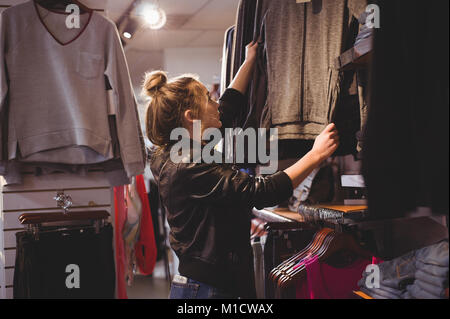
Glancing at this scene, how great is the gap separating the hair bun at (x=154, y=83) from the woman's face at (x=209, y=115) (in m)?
0.19

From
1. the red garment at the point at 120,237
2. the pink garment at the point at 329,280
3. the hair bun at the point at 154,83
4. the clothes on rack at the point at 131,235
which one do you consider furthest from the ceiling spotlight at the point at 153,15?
the pink garment at the point at 329,280

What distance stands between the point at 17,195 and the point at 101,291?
2.51 feet

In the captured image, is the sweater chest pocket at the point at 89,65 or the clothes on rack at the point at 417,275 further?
the sweater chest pocket at the point at 89,65

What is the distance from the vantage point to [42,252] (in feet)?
6.64

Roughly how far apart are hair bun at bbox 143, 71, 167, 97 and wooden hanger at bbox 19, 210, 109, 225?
857 mm

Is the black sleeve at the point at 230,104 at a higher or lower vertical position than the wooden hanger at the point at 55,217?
higher

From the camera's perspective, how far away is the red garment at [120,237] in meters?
2.57

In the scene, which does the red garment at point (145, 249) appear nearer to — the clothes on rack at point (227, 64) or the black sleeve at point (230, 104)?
the clothes on rack at point (227, 64)

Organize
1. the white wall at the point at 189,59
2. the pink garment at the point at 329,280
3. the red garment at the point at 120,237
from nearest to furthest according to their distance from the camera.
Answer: the pink garment at the point at 329,280, the red garment at the point at 120,237, the white wall at the point at 189,59

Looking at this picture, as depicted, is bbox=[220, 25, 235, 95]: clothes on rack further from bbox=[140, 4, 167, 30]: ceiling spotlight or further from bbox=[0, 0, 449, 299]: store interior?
bbox=[140, 4, 167, 30]: ceiling spotlight

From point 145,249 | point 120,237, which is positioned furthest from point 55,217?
point 145,249

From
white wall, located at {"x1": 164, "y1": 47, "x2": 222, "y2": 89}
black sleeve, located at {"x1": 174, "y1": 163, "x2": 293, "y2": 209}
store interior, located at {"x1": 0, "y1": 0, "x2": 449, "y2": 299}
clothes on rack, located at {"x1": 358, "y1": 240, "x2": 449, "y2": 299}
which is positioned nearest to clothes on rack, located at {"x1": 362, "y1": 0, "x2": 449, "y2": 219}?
store interior, located at {"x1": 0, "y1": 0, "x2": 449, "y2": 299}

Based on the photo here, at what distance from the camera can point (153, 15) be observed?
3799 millimetres

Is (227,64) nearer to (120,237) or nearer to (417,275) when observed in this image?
(120,237)
